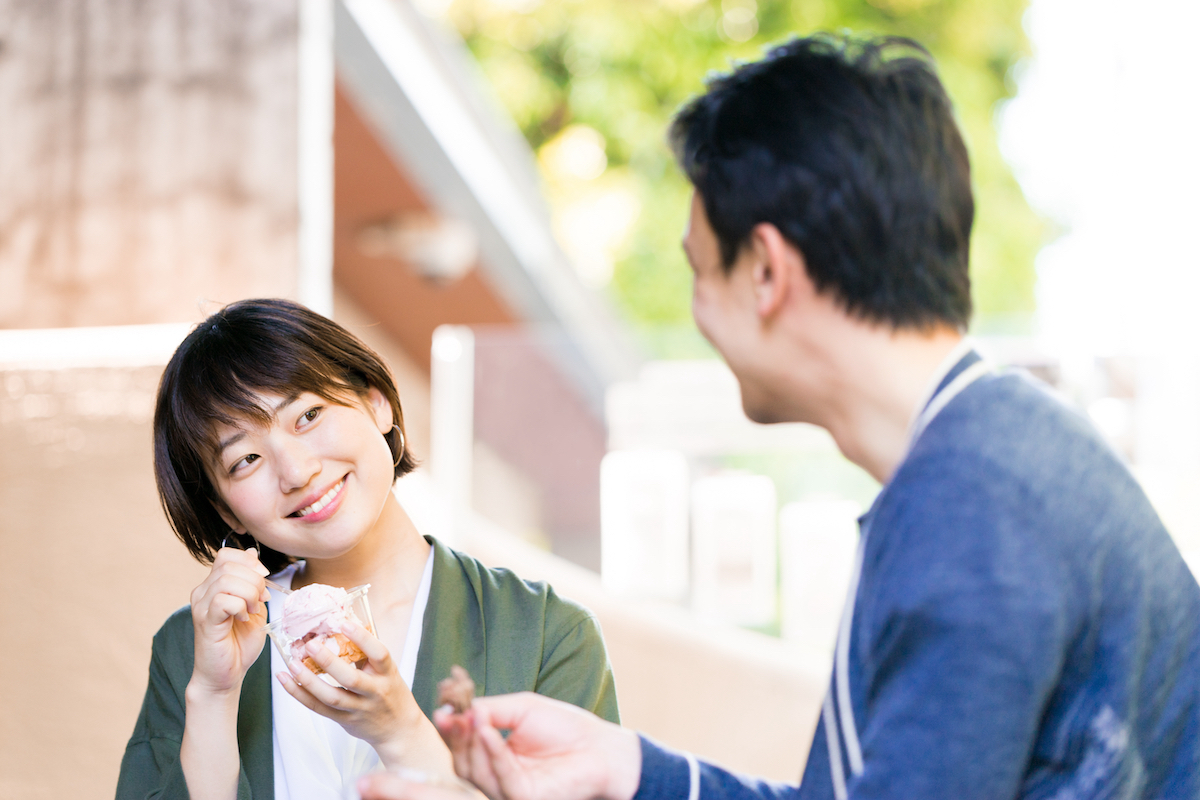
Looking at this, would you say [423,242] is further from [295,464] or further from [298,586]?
[295,464]

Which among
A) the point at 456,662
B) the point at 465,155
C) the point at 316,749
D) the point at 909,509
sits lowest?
the point at 316,749

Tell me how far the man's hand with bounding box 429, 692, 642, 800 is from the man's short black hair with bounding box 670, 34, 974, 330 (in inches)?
22.0

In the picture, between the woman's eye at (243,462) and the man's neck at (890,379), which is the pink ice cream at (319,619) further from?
the man's neck at (890,379)

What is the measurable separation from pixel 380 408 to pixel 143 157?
1.29 meters

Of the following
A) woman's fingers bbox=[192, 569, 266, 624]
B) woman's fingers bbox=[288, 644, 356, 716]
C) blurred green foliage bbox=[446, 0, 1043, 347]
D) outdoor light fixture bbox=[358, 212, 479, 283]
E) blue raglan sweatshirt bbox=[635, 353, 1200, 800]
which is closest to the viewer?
blue raglan sweatshirt bbox=[635, 353, 1200, 800]

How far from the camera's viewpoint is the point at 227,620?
1.54m

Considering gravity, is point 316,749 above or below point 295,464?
below

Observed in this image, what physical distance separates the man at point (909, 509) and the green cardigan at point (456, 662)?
488 millimetres

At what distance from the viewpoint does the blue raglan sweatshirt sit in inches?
39.6

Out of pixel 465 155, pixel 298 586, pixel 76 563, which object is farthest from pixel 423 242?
pixel 298 586

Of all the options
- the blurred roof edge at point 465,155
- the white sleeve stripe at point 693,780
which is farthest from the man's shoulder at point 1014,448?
the blurred roof edge at point 465,155

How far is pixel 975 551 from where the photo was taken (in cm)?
102

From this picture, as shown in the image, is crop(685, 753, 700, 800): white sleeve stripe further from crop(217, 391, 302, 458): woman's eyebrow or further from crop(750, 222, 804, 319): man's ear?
crop(217, 391, 302, 458): woman's eyebrow

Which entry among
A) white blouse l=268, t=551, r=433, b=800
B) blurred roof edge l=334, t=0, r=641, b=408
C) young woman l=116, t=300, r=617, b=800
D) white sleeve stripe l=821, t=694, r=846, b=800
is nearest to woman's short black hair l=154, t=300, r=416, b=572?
young woman l=116, t=300, r=617, b=800
